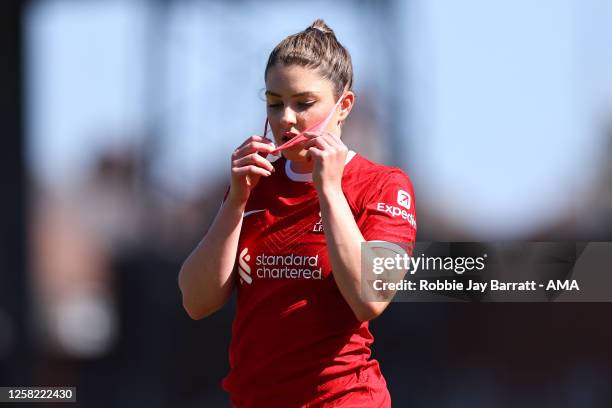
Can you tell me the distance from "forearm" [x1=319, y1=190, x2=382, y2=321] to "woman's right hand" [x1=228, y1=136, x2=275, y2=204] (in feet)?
0.62

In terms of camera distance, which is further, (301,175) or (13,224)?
(13,224)

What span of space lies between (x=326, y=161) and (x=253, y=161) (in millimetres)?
186

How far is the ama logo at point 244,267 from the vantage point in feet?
7.34

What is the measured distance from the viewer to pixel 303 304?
2158 millimetres

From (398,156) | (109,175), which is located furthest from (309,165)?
(109,175)

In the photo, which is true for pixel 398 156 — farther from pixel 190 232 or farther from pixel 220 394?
pixel 220 394

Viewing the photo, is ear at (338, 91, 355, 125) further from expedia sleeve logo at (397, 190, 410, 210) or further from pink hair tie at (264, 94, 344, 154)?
expedia sleeve logo at (397, 190, 410, 210)

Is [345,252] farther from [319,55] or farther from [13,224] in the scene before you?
[13,224]

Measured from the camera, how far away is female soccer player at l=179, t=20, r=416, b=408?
7.02ft

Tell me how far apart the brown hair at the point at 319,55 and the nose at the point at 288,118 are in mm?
116

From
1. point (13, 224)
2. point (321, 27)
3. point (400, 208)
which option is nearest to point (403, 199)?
point (400, 208)

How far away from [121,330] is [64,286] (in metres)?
1.15

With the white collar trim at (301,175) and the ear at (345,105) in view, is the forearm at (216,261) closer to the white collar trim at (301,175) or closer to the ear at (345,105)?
the white collar trim at (301,175)

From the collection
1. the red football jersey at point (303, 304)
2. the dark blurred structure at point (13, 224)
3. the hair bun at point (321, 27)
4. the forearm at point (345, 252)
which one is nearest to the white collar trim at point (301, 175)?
the red football jersey at point (303, 304)
